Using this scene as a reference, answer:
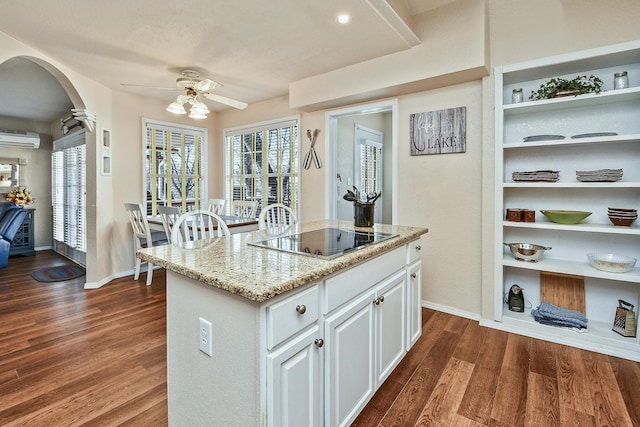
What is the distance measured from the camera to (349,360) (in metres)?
1.46

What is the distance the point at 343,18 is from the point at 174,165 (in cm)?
346

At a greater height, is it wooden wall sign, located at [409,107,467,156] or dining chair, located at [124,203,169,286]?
wooden wall sign, located at [409,107,467,156]

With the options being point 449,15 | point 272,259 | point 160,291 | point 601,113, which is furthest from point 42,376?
point 601,113

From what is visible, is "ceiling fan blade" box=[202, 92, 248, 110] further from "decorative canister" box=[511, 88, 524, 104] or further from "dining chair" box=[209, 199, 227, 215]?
"decorative canister" box=[511, 88, 524, 104]

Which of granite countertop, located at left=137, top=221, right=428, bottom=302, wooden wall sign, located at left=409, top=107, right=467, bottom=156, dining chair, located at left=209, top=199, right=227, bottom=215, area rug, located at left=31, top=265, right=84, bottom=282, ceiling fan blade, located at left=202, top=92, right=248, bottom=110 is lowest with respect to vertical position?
area rug, located at left=31, top=265, right=84, bottom=282

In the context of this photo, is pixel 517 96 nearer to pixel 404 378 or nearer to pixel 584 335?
pixel 584 335

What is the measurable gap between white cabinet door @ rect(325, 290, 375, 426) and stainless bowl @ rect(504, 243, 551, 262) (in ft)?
5.70

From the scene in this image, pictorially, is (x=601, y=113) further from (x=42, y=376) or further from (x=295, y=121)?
(x=42, y=376)

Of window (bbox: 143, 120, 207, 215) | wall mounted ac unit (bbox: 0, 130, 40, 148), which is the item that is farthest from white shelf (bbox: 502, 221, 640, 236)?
wall mounted ac unit (bbox: 0, 130, 40, 148)

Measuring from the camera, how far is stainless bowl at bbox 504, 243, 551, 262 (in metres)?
2.60

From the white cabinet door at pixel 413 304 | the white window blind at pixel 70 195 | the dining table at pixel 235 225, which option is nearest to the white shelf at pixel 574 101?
the white cabinet door at pixel 413 304

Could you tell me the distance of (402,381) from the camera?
1.95 metres

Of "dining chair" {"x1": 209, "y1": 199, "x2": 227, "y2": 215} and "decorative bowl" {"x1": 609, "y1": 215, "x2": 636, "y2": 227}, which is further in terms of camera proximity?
"dining chair" {"x1": 209, "y1": 199, "x2": 227, "y2": 215}

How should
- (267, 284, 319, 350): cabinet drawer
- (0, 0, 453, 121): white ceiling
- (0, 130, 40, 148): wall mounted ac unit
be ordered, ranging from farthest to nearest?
(0, 130, 40, 148): wall mounted ac unit
(0, 0, 453, 121): white ceiling
(267, 284, 319, 350): cabinet drawer
